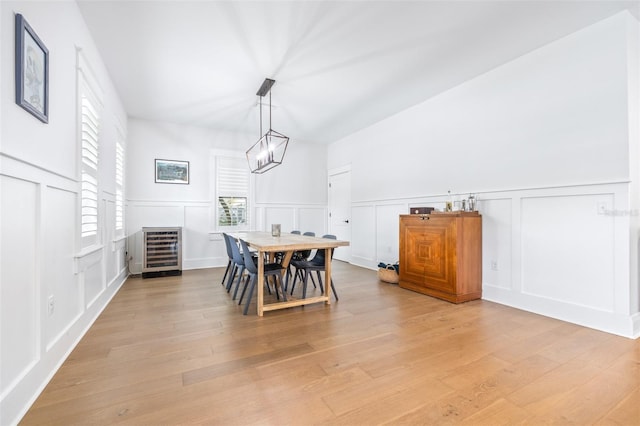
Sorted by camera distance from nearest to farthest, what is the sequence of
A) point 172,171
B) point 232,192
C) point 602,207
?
point 602,207 < point 172,171 < point 232,192

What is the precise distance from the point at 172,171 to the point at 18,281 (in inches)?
163

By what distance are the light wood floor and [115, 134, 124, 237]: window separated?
1638mm

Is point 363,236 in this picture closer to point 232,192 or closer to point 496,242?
point 496,242

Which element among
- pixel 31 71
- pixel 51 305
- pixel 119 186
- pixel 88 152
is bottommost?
pixel 51 305

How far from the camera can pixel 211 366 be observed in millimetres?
1885

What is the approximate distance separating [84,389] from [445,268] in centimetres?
338

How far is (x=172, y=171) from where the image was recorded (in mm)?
5227

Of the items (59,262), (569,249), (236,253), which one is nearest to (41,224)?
(59,262)

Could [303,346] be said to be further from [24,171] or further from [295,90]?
[295,90]

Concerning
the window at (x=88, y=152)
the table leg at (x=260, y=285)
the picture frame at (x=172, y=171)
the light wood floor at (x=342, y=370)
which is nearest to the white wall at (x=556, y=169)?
the light wood floor at (x=342, y=370)

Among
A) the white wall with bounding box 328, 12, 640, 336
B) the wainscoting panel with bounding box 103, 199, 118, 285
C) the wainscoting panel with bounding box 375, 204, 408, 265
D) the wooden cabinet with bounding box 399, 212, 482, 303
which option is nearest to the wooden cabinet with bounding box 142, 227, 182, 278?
the wainscoting panel with bounding box 103, 199, 118, 285

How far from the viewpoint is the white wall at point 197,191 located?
16.3 feet

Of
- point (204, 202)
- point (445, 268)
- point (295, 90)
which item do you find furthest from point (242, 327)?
point (204, 202)

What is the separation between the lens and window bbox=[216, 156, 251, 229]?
5633 mm
